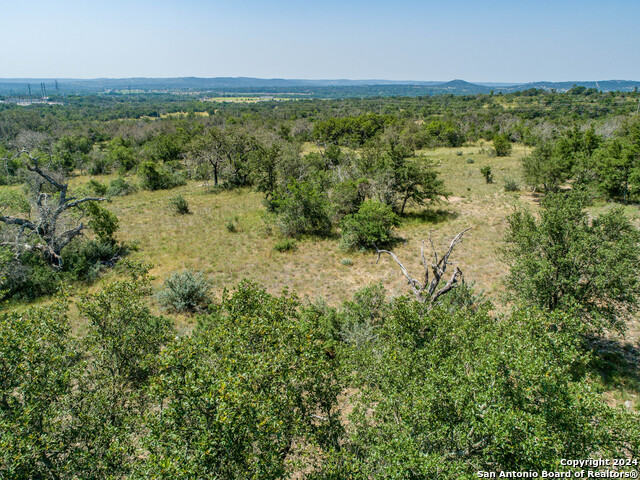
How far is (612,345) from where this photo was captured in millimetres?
12781

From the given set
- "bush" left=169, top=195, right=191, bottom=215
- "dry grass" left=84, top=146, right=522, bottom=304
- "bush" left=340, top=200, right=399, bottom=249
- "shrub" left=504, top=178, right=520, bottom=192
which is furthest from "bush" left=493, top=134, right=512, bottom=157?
"bush" left=169, top=195, right=191, bottom=215

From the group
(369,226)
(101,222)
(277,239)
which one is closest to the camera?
(101,222)

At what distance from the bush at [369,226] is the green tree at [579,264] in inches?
411

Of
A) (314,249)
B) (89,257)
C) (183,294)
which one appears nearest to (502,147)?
(314,249)

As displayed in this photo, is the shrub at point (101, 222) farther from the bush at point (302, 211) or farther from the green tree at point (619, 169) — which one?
the green tree at point (619, 169)

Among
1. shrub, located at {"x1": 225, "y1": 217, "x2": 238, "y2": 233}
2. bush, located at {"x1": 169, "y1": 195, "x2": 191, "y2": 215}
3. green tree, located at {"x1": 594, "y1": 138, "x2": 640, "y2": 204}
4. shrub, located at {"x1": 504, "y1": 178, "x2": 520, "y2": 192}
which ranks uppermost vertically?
green tree, located at {"x1": 594, "y1": 138, "x2": 640, "y2": 204}

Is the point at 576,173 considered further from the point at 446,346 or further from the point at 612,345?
the point at 446,346

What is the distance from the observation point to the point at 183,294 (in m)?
16.0

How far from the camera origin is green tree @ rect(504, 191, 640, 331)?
10.2 metres

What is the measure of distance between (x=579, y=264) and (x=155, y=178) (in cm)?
4003

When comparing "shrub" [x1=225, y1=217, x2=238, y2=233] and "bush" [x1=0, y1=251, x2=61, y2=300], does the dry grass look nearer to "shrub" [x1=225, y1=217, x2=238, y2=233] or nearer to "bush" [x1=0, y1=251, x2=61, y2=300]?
"shrub" [x1=225, y1=217, x2=238, y2=233]

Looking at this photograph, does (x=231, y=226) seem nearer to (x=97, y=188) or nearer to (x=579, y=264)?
(x=97, y=188)

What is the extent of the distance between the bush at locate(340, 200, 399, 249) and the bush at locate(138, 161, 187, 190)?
26.6 meters

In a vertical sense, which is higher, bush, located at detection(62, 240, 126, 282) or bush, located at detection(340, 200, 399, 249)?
bush, located at detection(340, 200, 399, 249)
